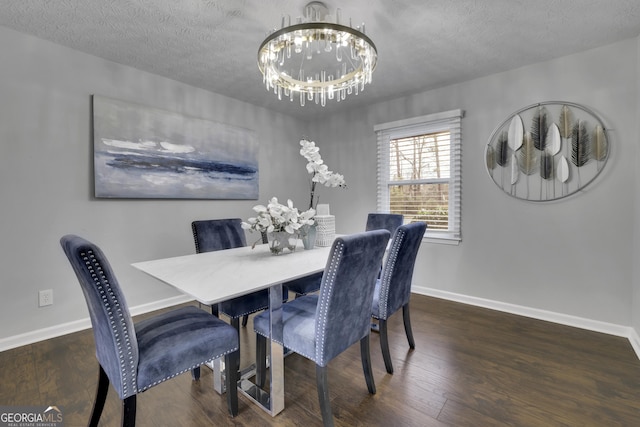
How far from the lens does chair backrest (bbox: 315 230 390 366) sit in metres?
1.32

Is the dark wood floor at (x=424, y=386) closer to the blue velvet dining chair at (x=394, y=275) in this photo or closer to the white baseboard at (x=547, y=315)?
the white baseboard at (x=547, y=315)

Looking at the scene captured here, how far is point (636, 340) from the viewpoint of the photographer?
2.20m

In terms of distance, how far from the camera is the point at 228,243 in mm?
2578

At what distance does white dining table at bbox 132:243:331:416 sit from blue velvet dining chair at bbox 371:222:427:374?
43 cm

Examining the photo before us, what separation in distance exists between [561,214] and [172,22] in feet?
11.5

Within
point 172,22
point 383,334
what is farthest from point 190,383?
point 172,22

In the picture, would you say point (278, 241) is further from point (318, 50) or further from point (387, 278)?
point (318, 50)

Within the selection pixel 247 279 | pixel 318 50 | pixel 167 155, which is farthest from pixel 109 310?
pixel 167 155

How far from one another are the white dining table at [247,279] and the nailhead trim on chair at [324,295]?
0.70 feet

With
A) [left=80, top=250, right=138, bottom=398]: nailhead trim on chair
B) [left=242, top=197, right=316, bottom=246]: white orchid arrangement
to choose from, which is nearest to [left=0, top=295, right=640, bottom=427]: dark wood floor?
[left=80, top=250, right=138, bottom=398]: nailhead trim on chair

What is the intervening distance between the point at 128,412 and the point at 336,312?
3.01 feet

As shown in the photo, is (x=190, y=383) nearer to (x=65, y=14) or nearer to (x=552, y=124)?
(x=65, y=14)

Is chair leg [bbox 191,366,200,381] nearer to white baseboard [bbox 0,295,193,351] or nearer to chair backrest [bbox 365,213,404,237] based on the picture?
white baseboard [bbox 0,295,193,351]

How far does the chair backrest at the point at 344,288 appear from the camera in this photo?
132cm
